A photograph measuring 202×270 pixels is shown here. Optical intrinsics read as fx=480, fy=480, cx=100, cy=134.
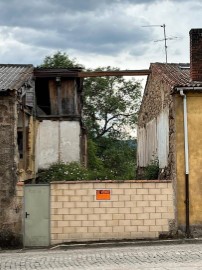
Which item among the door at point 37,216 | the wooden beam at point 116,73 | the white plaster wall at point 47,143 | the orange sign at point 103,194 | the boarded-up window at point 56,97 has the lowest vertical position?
the door at point 37,216

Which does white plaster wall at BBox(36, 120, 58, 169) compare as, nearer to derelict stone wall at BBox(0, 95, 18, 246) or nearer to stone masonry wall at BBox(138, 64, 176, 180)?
stone masonry wall at BBox(138, 64, 176, 180)

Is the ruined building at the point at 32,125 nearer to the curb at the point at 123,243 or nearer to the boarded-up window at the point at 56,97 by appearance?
the boarded-up window at the point at 56,97

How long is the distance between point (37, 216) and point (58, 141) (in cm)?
607

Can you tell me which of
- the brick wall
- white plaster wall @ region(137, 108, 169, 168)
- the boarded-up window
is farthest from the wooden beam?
the brick wall

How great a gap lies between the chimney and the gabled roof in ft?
20.9

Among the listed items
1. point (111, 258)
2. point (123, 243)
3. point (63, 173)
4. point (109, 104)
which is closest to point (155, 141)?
point (63, 173)

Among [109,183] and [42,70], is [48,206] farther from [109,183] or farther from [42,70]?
[42,70]

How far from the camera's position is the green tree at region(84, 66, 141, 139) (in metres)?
41.1

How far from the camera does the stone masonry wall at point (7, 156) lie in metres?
15.7

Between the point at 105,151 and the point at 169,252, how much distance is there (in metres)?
27.9

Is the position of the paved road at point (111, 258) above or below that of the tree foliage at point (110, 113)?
below

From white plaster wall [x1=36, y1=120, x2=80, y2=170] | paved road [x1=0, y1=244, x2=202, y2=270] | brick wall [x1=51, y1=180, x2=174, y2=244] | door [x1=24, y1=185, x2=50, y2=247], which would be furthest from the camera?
white plaster wall [x1=36, y1=120, x2=80, y2=170]

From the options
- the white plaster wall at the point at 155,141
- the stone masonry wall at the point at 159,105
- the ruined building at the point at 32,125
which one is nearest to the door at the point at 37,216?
the ruined building at the point at 32,125

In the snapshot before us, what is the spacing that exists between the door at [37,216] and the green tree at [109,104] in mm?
25437
